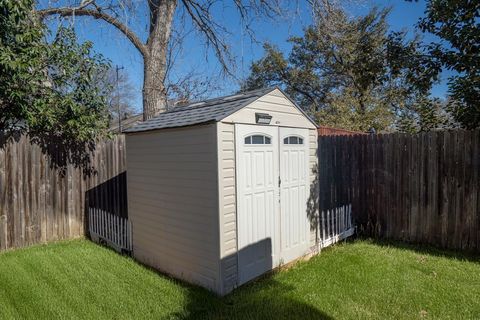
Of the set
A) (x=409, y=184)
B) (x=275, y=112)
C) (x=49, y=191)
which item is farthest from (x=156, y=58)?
(x=409, y=184)

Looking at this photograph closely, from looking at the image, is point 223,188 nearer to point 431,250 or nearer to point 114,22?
point 431,250

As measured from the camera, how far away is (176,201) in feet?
15.0

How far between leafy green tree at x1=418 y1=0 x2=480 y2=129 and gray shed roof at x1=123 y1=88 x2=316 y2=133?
2833mm

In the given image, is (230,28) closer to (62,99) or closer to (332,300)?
(62,99)

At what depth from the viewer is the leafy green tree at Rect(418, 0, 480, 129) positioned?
4.66 metres

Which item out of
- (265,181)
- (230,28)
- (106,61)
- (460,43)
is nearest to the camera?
(265,181)

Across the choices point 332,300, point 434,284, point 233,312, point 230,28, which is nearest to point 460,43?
point 434,284

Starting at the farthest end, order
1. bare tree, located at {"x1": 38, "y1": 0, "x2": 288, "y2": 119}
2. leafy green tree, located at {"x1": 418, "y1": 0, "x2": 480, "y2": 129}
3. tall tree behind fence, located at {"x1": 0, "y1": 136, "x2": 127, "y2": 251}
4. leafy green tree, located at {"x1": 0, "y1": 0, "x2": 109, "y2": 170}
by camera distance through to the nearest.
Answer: bare tree, located at {"x1": 38, "y1": 0, "x2": 288, "y2": 119}, tall tree behind fence, located at {"x1": 0, "y1": 136, "x2": 127, "y2": 251}, leafy green tree, located at {"x1": 0, "y1": 0, "x2": 109, "y2": 170}, leafy green tree, located at {"x1": 418, "y1": 0, "x2": 480, "y2": 129}

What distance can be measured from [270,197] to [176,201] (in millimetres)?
1320

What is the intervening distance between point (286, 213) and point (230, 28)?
784 centimetres

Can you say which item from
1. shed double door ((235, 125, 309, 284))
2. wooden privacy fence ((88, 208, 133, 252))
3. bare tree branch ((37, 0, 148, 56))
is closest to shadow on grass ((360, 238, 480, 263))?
shed double door ((235, 125, 309, 284))

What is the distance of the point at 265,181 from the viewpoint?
4.58 m

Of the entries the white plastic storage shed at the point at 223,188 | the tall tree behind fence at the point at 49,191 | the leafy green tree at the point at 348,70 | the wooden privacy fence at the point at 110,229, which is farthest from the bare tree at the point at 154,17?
the white plastic storage shed at the point at 223,188

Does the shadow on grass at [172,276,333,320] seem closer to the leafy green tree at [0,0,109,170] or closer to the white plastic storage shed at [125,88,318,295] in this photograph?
the white plastic storage shed at [125,88,318,295]
